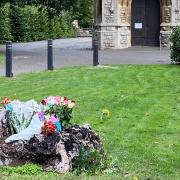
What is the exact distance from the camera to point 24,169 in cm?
654

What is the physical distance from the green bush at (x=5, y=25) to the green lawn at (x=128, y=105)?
1088 inches

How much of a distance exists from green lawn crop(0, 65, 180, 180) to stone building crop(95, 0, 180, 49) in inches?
496

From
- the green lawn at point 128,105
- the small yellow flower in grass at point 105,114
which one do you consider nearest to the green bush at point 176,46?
the green lawn at point 128,105

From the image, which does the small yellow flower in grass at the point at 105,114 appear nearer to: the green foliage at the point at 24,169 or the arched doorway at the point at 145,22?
the green foliage at the point at 24,169

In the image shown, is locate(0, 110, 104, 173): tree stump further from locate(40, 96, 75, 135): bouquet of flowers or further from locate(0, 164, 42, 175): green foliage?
locate(40, 96, 75, 135): bouquet of flowers

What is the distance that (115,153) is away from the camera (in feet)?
27.2

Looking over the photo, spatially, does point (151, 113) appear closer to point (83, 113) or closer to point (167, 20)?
point (83, 113)

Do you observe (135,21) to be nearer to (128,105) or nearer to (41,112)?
(128,105)

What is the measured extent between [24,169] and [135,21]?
30836 mm

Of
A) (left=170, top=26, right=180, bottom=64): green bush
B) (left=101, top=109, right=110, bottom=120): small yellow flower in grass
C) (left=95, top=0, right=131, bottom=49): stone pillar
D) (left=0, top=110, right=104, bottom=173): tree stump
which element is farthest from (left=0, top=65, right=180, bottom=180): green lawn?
(left=95, top=0, right=131, bottom=49): stone pillar

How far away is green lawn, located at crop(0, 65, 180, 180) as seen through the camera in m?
7.84

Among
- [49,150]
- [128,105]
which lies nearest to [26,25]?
[128,105]

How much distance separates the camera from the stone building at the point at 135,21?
35156 mm

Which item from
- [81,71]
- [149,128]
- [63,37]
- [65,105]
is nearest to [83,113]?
[149,128]
